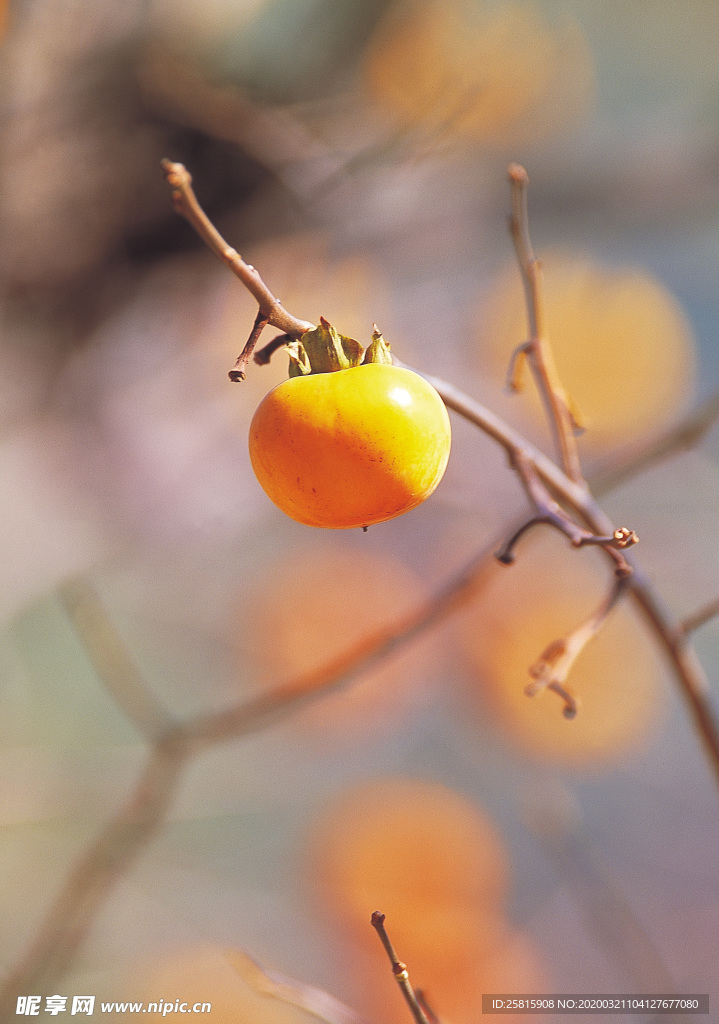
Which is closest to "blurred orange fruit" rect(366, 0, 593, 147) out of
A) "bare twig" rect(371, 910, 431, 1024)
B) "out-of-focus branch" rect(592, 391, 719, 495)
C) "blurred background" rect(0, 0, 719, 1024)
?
"blurred background" rect(0, 0, 719, 1024)

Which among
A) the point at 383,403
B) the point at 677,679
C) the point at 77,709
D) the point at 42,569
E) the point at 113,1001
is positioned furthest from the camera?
the point at 77,709

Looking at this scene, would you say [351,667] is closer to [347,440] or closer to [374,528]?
[347,440]

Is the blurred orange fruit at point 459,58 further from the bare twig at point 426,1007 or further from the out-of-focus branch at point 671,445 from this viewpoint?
the bare twig at point 426,1007

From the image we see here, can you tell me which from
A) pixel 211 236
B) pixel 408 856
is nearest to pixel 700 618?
pixel 211 236

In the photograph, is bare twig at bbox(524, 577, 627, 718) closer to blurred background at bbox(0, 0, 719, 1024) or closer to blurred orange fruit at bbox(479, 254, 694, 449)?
blurred background at bbox(0, 0, 719, 1024)

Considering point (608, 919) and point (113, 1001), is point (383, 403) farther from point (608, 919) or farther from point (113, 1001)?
point (608, 919)

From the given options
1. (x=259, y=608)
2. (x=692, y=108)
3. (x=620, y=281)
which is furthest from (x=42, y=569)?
(x=692, y=108)

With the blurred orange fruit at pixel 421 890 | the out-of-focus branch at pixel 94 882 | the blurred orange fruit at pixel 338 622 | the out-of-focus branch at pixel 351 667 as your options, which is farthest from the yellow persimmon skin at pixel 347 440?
the blurred orange fruit at pixel 338 622

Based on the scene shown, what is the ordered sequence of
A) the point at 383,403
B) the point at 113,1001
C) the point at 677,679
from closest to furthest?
1. the point at 383,403
2. the point at 677,679
3. the point at 113,1001
